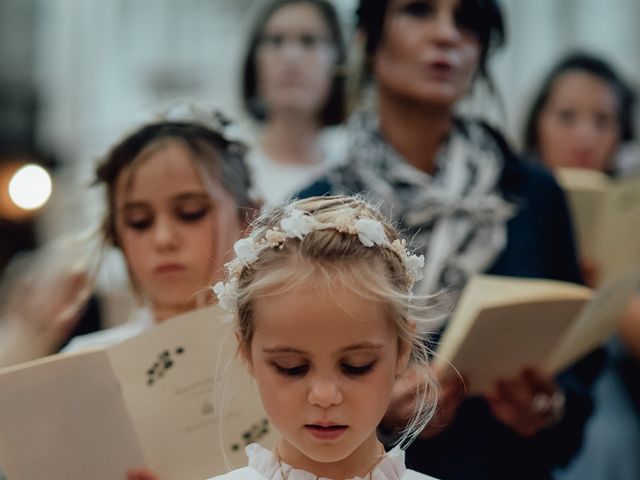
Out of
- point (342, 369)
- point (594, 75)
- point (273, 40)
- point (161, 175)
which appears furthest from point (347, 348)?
point (594, 75)

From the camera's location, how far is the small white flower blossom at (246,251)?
4.72ft

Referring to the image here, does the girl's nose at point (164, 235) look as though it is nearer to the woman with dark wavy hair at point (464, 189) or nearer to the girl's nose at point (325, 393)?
the woman with dark wavy hair at point (464, 189)

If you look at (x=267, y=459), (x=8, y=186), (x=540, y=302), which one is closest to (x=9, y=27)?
(x=8, y=186)

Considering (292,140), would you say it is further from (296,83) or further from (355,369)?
(355,369)

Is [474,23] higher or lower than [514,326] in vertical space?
higher

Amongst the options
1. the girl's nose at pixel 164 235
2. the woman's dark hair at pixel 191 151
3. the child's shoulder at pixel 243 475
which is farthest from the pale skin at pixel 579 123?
the child's shoulder at pixel 243 475

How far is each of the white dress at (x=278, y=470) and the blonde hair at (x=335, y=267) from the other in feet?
0.15

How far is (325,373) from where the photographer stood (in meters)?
1.30

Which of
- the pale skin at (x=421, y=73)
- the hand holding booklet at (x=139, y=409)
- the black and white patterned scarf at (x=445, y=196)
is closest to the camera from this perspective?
the hand holding booklet at (x=139, y=409)

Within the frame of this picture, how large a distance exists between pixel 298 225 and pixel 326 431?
27 cm

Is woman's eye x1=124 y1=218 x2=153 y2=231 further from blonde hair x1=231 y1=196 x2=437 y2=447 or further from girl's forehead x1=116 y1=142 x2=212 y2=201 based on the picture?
blonde hair x1=231 y1=196 x2=437 y2=447

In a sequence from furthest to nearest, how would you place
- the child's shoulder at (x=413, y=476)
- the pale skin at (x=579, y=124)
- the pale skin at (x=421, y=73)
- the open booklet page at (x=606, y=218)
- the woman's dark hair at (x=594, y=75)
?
the woman's dark hair at (x=594, y=75), the pale skin at (x=579, y=124), the open booklet page at (x=606, y=218), the pale skin at (x=421, y=73), the child's shoulder at (x=413, y=476)

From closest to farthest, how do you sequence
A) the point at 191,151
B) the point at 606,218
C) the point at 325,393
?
the point at 325,393, the point at 191,151, the point at 606,218

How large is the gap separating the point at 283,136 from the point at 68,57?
445 cm
